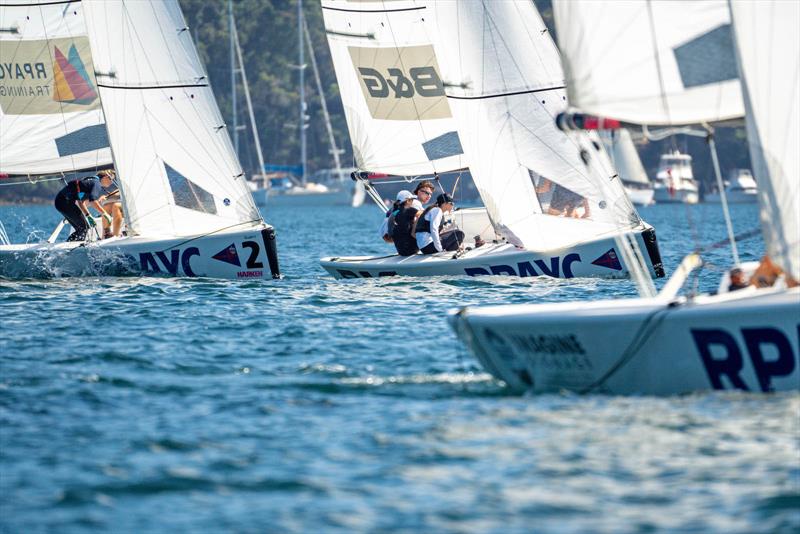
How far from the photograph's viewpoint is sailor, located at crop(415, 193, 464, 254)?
19.7m

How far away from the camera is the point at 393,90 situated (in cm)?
2341

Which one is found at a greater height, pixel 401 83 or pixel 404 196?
pixel 401 83

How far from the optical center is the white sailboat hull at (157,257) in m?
20.1

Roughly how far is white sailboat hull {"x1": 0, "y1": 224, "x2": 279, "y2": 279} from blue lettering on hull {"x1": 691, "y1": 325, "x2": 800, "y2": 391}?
11.3 meters

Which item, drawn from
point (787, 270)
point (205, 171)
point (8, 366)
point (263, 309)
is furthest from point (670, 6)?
point (205, 171)

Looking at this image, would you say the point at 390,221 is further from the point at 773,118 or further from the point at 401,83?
the point at 773,118

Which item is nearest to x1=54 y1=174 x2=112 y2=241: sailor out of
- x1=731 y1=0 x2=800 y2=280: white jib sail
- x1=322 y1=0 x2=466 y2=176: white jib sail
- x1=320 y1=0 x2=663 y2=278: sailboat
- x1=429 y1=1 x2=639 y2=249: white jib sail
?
x1=320 y1=0 x2=663 y2=278: sailboat

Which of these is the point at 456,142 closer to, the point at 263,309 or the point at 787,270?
the point at 263,309

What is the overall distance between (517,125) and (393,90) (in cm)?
458

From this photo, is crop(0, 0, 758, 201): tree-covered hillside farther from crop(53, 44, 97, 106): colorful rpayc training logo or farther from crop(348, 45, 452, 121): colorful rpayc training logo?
crop(53, 44, 97, 106): colorful rpayc training logo

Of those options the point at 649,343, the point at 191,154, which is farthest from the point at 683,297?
the point at 191,154

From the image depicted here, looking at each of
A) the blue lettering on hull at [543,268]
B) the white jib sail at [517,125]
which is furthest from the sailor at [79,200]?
the blue lettering on hull at [543,268]

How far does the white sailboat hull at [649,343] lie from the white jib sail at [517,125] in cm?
893

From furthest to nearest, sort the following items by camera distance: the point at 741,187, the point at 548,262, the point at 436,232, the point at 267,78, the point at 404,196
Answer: the point at 267,78 → the point at 741,187 → the point at 404,196 → the point at 436,232 → the point at 548,262
